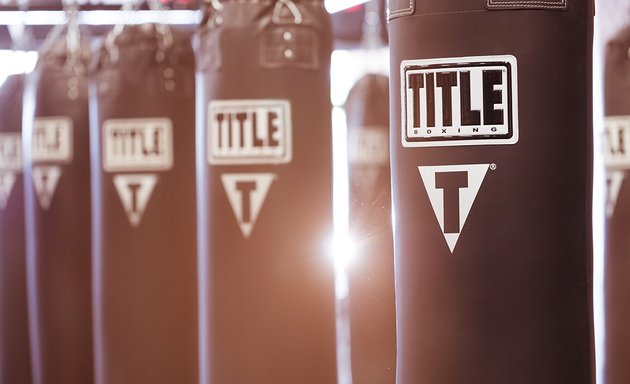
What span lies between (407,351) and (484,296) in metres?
0.19

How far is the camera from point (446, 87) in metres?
1.54

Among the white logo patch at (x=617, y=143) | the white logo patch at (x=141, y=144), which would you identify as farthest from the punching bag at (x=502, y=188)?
the white logo patch at (x=141, y=144)

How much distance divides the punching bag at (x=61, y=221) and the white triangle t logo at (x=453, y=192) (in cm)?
190

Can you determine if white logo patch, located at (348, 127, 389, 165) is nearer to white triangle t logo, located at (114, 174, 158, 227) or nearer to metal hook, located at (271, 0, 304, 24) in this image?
white triangle t logo, located at (114, 174, 158, 227)

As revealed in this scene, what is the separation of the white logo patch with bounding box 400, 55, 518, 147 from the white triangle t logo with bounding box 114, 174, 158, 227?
1.40 m

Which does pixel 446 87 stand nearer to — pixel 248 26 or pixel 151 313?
pixel 248 26

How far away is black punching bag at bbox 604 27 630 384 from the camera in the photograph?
2.66 m

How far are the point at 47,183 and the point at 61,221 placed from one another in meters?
0.14

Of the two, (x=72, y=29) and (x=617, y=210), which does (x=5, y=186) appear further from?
(x=617, y=210)

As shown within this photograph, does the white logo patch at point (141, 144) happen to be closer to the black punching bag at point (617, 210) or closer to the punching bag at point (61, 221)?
the punching bag at point (61, 221)

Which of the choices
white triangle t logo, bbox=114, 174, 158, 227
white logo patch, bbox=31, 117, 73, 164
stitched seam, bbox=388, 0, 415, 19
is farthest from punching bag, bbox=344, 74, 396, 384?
white logo patch, bbox=31, 117, 73, 164

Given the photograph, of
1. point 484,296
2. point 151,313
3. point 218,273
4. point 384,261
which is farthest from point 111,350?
point 484,296

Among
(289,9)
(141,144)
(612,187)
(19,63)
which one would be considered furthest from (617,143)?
(19,63)

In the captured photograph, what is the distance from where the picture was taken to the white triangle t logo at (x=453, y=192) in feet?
5.01
